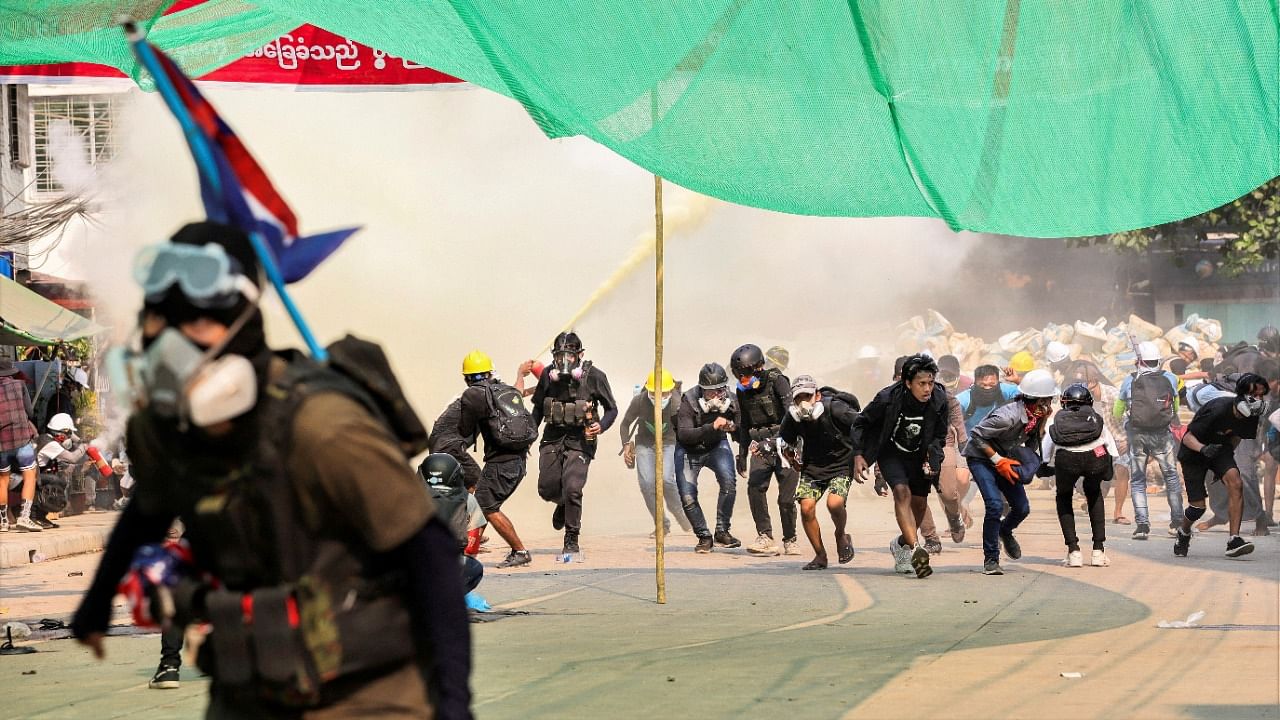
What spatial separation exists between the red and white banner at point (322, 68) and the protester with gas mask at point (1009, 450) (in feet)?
19.1

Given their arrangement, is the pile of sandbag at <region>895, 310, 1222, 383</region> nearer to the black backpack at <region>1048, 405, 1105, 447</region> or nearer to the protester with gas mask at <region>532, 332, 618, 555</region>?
the black backpack at <region>1048, 405, 1105, 447</region>

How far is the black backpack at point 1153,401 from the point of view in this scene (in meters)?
16.7

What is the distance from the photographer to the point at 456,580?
10.1 ft

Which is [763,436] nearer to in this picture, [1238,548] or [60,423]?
[1238,548]

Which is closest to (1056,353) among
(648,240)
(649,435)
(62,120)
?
(649,435)

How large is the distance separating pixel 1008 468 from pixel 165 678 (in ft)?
24.4

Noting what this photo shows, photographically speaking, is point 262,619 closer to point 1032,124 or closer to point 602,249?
point 1032,124

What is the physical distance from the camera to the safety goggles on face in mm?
2938

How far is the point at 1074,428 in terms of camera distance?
44.3 feet

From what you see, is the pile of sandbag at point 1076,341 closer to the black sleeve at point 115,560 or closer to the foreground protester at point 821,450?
the foreground protester at point 821,450

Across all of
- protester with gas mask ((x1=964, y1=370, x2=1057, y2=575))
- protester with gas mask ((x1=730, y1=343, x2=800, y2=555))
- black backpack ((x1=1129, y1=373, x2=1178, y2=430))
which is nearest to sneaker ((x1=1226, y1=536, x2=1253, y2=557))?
protester with gas mask ((x1=964, y1=370, x2=1057, y2=575))

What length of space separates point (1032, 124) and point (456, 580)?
4519mm

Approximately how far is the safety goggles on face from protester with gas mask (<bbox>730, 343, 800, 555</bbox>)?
12.4 meters

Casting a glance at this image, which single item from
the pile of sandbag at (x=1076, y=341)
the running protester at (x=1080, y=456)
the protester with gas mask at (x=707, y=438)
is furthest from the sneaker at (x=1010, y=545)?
the pile of sandbag at (x=1076, y=341)
